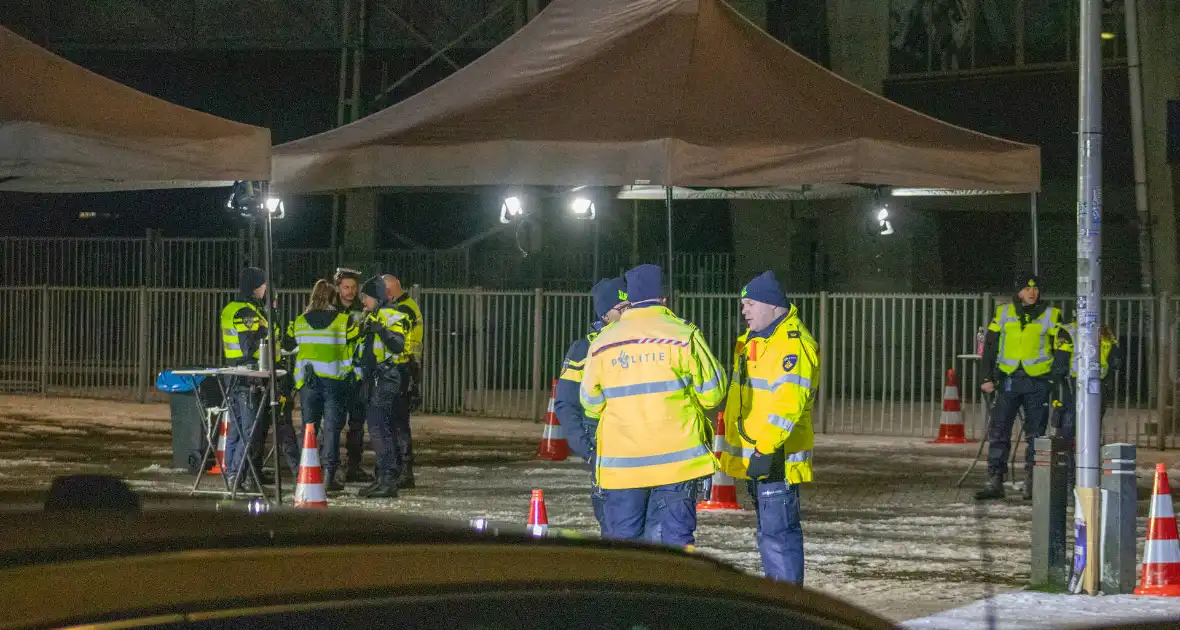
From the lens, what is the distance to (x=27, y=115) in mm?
9914

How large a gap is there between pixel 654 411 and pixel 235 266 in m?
19.8

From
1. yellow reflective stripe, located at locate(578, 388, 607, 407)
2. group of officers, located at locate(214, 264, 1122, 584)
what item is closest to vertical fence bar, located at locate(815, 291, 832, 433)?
group of officers, located at locate(214, 264, 1122, 584)

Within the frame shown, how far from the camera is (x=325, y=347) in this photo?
40.7ft

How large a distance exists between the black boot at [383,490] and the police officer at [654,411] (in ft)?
18.1

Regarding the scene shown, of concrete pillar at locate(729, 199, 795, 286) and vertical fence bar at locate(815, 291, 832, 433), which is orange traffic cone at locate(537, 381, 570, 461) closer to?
vertical fence bar at locate(815, 291, 832, 433)

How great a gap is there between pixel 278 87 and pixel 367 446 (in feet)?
57.0

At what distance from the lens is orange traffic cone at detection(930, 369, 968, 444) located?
59.1ft

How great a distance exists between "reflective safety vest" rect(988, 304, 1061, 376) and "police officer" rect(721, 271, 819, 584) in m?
5.21

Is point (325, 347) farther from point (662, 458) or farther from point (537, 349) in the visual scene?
point (537, 349)

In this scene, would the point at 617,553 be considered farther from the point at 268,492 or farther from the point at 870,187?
the point at 870,187

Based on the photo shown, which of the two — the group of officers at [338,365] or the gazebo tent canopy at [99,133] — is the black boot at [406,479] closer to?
the group of officers at [338,365]

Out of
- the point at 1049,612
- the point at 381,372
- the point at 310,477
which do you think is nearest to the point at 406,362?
the point at 381,372

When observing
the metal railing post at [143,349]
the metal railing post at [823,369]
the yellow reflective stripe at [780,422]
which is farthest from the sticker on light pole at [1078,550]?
the metal railing post at [143,349]

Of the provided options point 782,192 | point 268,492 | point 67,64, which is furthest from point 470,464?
point 67,64
